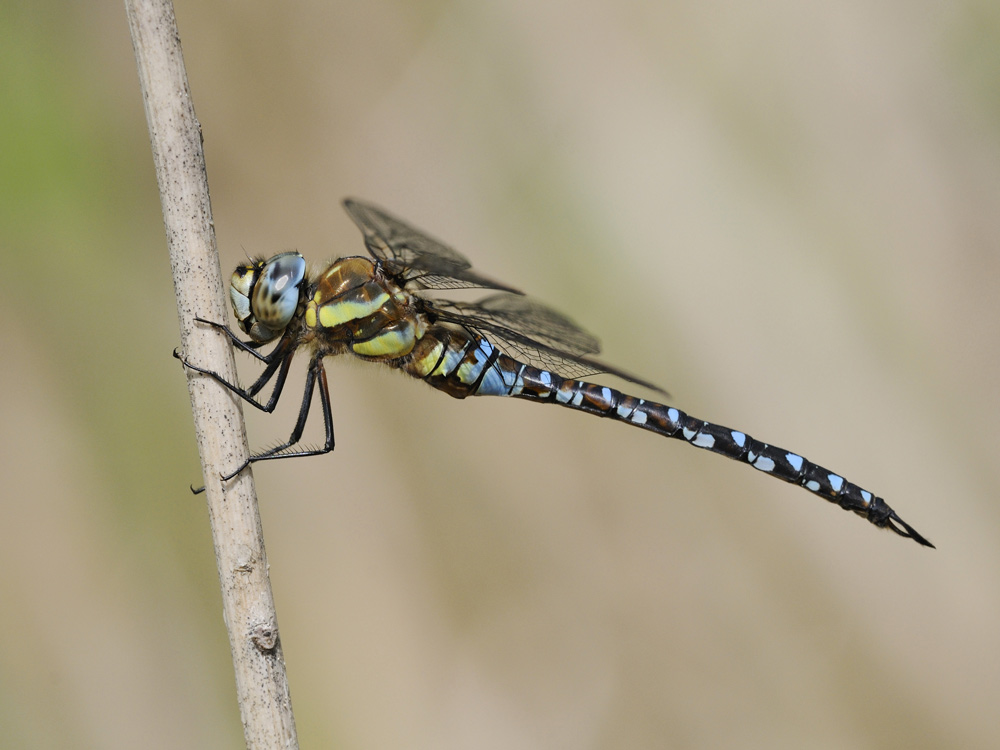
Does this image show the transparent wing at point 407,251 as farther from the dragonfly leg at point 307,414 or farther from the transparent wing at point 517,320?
the dragonfly leg at point 307,414

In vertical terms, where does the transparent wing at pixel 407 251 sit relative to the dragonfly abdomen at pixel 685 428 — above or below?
above

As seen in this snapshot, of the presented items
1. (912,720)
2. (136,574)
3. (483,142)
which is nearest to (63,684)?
(136,574)

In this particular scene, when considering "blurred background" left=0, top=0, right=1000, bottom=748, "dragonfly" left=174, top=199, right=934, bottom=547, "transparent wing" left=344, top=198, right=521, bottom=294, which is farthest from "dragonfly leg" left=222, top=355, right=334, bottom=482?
"blurred background" left=0, top=0, right=1000, bottom=748

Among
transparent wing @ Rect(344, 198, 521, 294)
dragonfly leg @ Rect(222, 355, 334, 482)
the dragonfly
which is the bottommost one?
dragonfly leg @ Rect(222, 355, 334, 482)

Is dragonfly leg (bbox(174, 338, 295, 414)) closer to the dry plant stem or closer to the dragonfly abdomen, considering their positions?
the dry plant stem

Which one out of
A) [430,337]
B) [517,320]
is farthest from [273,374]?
[517,320]

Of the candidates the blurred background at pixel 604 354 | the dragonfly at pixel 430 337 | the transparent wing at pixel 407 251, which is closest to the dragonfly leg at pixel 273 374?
the dragonfly at pixel 430 337

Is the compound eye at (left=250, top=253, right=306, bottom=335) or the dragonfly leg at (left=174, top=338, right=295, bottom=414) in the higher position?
the compound eye at (left=250, top=253, right=306, bottom=335)
